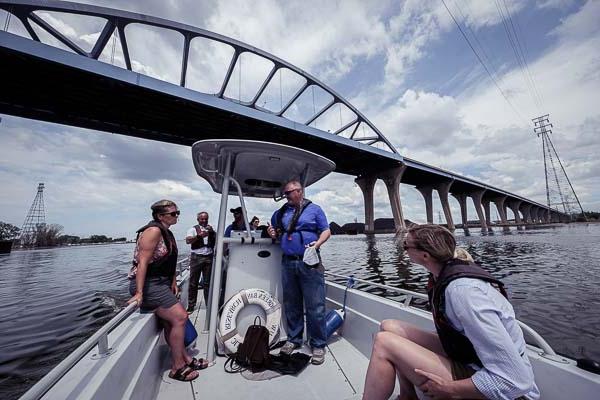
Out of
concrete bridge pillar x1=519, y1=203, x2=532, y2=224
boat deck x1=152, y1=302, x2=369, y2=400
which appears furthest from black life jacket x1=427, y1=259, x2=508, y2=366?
concrete bridge pillar x1=519, y1=203, x2=532, y2=224

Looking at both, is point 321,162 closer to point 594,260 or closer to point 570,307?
point 570,307

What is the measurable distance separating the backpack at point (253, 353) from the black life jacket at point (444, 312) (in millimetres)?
1715

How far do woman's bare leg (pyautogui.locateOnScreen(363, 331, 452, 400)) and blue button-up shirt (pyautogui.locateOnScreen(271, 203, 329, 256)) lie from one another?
1.32 metres

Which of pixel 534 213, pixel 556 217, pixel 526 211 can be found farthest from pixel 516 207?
pixel 556 217

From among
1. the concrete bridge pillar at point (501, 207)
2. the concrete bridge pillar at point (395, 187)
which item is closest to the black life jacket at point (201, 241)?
the concrete bridge pillar at point (395, 187)

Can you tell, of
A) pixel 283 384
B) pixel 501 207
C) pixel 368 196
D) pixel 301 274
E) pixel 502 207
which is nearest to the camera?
pixel 283 384

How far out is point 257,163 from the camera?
332 cm

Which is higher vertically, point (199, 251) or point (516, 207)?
point (516, 207)

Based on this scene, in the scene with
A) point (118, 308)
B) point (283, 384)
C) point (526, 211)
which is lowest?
point (118, 308)

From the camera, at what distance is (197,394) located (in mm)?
2154

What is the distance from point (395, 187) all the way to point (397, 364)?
3860cm

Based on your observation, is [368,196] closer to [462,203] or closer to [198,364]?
[462,203]

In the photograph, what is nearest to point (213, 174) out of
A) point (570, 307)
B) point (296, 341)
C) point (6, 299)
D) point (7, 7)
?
point (296, 341)

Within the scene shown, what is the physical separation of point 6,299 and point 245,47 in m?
23.0
